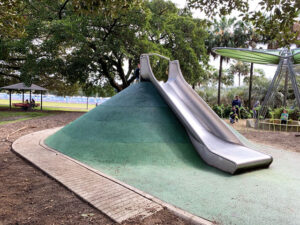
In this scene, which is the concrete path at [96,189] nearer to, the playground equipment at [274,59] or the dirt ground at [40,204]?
the dirt ground at [40,204]

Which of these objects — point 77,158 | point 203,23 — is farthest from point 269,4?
point 77,158

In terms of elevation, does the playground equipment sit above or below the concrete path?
above

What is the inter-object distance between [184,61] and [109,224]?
21619mm

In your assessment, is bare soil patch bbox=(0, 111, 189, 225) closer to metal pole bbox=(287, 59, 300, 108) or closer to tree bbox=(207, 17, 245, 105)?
metal pole bbox=(287, 59, 300, 108)

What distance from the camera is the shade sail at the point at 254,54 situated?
14842 mm

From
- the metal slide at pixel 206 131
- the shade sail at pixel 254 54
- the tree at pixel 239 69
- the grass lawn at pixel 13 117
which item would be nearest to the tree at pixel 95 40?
the grass lawn at pixel 13 117

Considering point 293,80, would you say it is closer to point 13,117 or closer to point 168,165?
point 168,165

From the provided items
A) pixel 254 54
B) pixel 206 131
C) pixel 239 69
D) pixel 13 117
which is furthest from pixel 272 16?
pixel 239 69

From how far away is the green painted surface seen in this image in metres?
4.02

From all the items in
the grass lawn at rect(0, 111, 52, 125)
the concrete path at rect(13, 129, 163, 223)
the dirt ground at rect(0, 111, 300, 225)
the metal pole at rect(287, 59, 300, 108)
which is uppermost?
the metal pole at rect(287, 59, 300, 108)

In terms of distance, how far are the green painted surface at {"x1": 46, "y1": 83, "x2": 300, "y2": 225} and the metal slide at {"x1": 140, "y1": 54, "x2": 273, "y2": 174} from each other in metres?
0.24

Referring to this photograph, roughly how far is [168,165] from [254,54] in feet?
40.9

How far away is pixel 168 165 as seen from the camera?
6121 millimetres

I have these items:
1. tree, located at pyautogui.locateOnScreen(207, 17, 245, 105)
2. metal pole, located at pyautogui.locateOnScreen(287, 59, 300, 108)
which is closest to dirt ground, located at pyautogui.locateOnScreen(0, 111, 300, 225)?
metal pole, located at pyautogui.locateOnScreen(287, 59, 300, 108)
